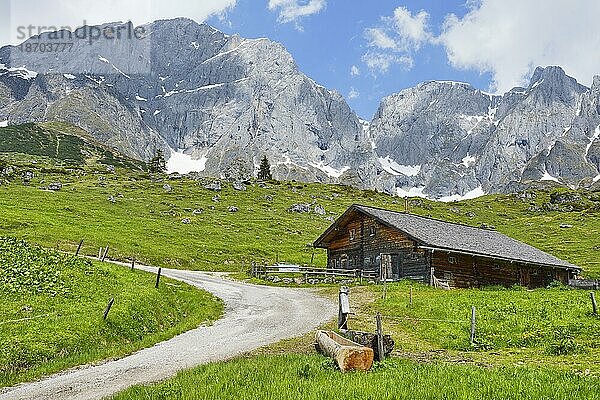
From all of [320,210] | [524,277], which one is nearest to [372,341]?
[524,277]

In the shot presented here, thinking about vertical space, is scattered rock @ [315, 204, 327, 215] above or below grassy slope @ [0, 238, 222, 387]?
above

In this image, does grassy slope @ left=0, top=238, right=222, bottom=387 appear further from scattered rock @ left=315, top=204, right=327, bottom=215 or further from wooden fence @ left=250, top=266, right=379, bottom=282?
scattered rock @ left=315, top=204, right=327, bottom=215

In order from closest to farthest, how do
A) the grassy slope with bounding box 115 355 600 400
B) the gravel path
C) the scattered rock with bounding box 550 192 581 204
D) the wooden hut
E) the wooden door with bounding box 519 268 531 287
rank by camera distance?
→ the grassy slope with bounding box 115 355 600 400, the gravel path, the wooden hut, the wooden door with bounding box 519 268 531 287, the scattered rock with bounding box 550 192 581 204

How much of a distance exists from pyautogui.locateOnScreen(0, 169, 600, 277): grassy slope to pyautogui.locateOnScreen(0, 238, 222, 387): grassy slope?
29.4m

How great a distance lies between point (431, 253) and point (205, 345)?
1202 inches

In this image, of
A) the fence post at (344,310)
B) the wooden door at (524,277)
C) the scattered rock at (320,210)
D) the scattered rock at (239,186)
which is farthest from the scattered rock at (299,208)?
the fence post at (344,310)

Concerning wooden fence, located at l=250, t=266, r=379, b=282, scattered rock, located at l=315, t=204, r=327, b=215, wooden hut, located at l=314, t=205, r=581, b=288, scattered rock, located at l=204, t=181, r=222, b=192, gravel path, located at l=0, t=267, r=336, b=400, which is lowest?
gravel path, located at l=0, t=267, r=336, b=400

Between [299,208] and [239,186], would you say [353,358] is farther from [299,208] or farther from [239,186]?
[239,186]

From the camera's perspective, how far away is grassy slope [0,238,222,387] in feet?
62.8

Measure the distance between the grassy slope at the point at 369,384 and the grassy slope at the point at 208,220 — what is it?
4937 centimetres

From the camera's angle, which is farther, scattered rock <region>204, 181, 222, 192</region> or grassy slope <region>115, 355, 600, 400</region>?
scattered rock <region>204, 181, 222, 192</region>

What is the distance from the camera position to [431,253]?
4822cm

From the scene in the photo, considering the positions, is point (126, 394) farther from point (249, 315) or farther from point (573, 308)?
point (573, 308)

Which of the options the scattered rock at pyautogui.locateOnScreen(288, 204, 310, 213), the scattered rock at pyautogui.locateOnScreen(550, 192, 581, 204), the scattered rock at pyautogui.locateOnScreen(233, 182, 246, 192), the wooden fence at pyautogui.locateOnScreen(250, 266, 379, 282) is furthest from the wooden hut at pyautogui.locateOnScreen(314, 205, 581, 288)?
the scattered rock at pyautogui.locateOnScreen(550, 192, 581, 204)
